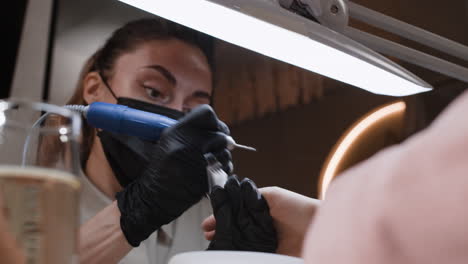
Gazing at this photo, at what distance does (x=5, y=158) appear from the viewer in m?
0.36

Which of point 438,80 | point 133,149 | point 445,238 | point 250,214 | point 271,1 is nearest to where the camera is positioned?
point 445,238

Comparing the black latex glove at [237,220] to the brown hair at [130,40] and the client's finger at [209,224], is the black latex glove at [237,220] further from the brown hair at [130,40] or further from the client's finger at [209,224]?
the brown hair at [130,40]

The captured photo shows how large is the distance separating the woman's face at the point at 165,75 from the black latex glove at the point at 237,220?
263 mm

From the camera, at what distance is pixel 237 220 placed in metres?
0.89

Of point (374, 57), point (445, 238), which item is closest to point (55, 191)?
point (445, 238)

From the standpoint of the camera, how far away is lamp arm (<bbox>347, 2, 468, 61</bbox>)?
2.56 feet

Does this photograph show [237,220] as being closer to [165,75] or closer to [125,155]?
[125,155]

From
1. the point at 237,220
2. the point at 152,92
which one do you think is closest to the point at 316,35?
the point at 237,220

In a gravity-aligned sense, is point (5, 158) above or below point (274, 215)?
above

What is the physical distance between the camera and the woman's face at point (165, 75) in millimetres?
1089

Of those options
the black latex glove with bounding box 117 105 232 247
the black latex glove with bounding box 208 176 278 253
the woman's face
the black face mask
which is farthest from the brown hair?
the black latex glove with bounding box 208 176 278 253

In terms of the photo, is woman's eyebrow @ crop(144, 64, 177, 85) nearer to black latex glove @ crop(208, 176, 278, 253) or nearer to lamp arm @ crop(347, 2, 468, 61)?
black latex glove @ crop(208, 176, 278, 253)

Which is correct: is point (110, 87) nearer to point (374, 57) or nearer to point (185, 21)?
point (185, 21)

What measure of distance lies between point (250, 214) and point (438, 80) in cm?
60
